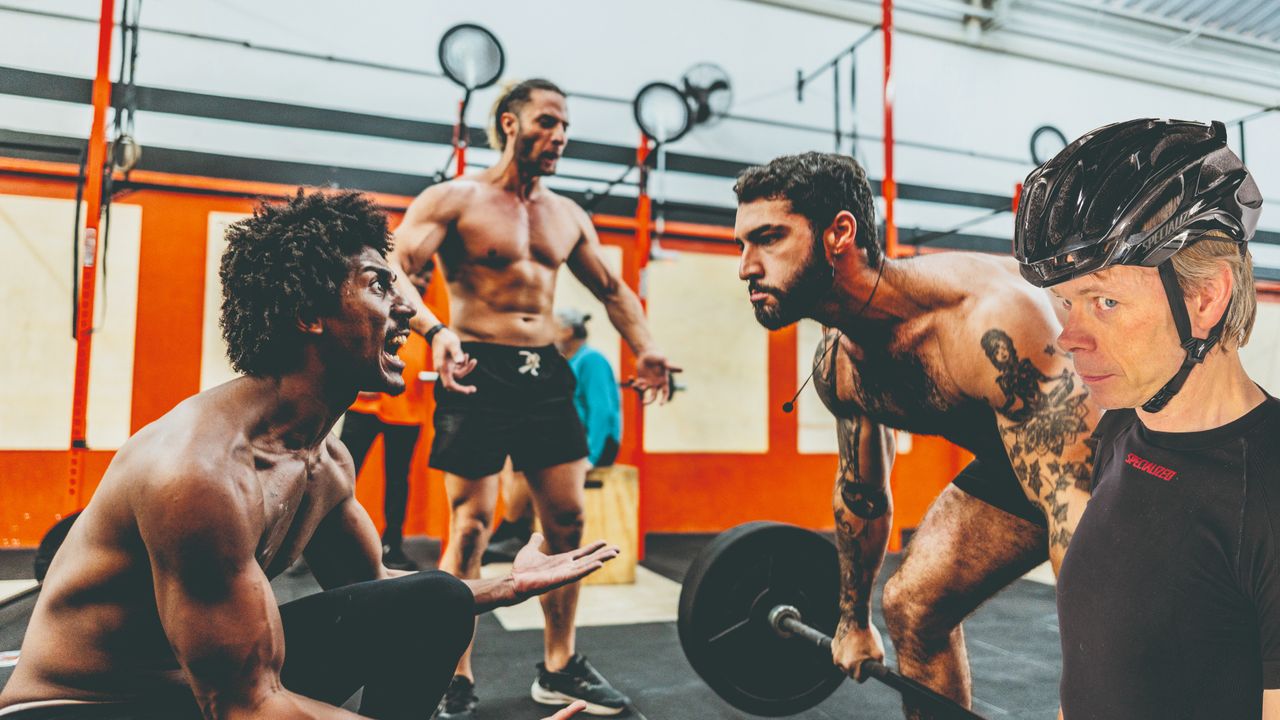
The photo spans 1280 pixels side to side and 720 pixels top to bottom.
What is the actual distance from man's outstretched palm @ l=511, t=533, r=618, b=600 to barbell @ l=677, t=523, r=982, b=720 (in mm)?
764

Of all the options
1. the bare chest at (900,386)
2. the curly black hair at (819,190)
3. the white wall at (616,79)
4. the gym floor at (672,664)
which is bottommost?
the gym floor at (672,664)

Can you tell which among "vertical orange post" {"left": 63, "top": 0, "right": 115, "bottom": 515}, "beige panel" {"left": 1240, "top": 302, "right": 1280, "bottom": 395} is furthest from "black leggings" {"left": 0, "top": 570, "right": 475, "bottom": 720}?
"beige panel" {"left": 1240, "top": 302, "right": 1280, "bottom": 395}

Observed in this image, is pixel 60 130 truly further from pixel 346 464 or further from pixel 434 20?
pixel 346 464

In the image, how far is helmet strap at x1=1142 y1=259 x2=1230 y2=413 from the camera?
34.1 inches

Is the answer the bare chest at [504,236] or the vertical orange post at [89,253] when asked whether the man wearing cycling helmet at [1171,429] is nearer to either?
the bare chest at [504,236]

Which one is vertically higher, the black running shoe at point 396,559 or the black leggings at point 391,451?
the black leggings at point 391,451

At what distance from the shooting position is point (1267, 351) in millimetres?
7359

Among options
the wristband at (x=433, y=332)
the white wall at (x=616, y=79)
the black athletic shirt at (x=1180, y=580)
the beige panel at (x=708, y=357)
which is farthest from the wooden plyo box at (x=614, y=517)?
the black athletic shirt at (x=1180, y=580)

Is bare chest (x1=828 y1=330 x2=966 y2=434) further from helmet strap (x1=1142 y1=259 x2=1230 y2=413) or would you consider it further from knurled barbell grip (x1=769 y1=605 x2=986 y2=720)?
helmet strap (x1=1142 y1=259 x2=1230 y2=413)

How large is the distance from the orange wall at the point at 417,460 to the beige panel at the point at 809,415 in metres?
0.06

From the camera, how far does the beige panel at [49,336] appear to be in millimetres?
4379

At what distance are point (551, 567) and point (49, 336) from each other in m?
4.53

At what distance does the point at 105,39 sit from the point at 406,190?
7.35 ft

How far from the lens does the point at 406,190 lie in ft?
16.9
